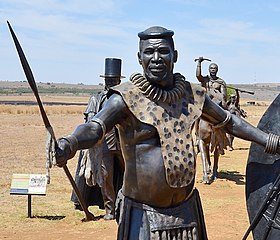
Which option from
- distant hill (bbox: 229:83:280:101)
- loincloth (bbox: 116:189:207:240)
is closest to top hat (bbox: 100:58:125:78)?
loincloth (bbox: 116:189:207:240)

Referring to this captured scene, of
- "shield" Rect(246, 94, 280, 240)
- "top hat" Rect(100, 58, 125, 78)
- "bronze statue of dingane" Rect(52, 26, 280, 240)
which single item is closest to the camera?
"bronze statue of dingane" Rect(52, 26, 280, 240)

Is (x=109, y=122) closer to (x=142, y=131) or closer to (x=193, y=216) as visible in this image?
(x=142, y=131)

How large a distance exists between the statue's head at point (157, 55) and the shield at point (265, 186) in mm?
863

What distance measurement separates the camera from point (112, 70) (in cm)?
688

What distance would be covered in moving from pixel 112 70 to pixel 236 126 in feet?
11.5

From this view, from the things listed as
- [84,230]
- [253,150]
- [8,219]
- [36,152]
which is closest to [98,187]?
[84,230]

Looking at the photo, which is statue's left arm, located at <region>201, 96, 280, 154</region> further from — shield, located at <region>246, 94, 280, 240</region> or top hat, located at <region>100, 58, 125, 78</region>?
top hat, located at <region>100, 58, 125, 78</region>

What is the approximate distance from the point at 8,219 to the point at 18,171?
4.34m

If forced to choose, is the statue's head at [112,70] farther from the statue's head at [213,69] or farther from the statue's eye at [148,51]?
the statue's head at [213,69]

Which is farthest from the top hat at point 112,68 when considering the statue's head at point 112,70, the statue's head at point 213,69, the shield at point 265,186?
the statue's head at point 213,69

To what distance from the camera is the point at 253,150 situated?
383 cm

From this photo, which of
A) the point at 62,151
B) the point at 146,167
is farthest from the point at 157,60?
the point at 62,151

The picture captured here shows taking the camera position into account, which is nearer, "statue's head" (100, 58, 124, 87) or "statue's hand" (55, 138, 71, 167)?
"statue's hand" (55, 138, 71, 167)

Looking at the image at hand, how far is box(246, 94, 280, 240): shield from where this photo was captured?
3627mm
